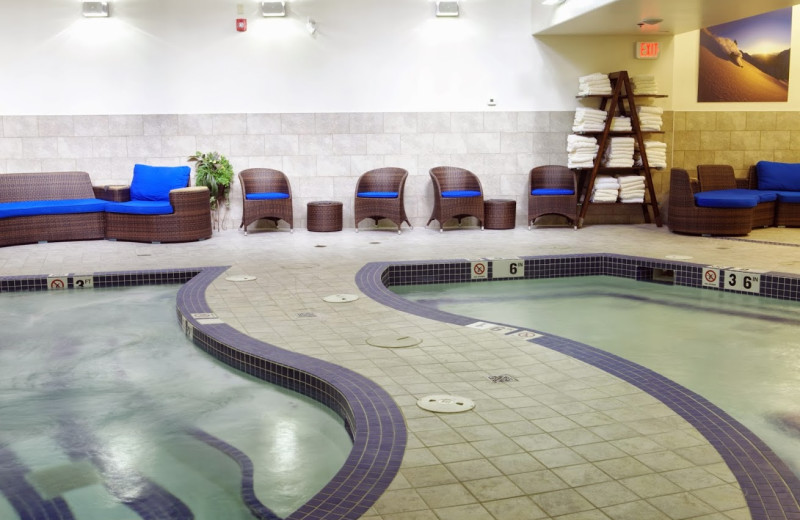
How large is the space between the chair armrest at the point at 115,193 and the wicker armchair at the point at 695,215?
664 cm

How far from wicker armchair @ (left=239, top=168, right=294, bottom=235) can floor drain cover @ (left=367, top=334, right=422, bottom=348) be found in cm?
527

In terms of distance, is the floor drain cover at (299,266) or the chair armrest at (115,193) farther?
the chair armrest at (115,193)

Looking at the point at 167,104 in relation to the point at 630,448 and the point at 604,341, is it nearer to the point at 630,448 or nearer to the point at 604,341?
the point at 604,341

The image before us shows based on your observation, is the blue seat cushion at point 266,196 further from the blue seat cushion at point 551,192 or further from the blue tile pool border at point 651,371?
the blue seat cushion at point 551,192

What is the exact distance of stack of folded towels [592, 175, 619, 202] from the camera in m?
Result: 10.7

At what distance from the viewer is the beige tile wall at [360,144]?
10336 mm

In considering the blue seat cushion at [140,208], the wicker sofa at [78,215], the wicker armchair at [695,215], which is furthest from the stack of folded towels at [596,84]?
the blue seat cushion at [140,208]

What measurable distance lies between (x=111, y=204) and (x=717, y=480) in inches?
324

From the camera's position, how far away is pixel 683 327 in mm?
6117

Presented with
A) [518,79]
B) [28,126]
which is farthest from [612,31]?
[28,126]

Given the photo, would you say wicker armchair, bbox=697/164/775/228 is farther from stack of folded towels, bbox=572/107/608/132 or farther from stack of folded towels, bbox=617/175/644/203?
stack of folded towels, bbox=572/107/608/132

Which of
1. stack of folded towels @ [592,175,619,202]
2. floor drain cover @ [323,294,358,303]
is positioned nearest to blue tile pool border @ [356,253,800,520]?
floor drain cover @ [323,294,358,303]

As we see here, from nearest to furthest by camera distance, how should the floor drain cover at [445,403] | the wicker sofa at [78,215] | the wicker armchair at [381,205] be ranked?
1. the floor drain cover at [445,403]
2. the wicker sofa at [78,215]
3. the wicker armchair at [381,205]

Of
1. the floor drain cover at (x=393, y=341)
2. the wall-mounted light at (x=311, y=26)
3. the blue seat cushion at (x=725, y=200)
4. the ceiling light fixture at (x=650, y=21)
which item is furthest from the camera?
the wall-mounted light at (x=311, y=26)
